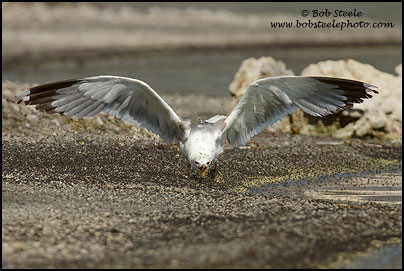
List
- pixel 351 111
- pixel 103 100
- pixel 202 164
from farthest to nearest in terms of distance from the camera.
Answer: pixel 351 111 → pixel 103 100 → pixel 202 164

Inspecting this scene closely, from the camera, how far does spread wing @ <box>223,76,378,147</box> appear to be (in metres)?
7.45

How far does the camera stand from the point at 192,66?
1833cm

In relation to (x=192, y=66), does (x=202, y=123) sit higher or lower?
lower

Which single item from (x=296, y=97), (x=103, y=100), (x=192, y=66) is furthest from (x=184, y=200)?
(x=192, y=66)

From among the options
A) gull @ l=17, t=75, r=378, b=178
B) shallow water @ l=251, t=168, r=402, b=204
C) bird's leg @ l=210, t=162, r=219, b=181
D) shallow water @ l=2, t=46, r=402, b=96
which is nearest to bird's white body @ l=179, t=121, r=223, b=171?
gull @ l=17, t=75, r=378, b=178

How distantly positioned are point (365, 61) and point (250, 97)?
11.0m

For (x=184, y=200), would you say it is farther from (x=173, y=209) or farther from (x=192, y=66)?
(x=192, y=66)

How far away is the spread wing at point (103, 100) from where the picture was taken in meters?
7.63

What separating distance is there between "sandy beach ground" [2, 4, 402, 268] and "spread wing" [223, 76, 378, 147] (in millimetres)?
774

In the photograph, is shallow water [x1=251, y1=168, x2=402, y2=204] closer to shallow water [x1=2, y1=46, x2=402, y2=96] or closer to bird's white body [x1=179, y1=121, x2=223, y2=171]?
bird's white body [x1=179, y1=121, x2=223, y2=171]

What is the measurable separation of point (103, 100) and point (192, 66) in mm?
10661

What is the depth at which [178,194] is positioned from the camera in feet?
23.8

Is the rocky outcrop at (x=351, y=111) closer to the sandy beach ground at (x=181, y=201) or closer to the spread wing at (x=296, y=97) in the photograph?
the sandy beach ground at (x=181, y=201)

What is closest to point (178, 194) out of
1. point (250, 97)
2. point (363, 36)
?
point (250, 97)
